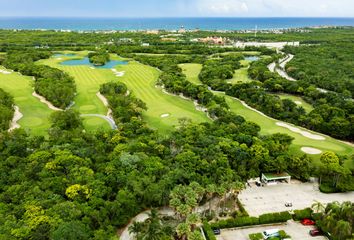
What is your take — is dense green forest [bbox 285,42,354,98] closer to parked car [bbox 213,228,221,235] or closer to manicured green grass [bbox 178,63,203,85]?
manicured green grass [bbox 178,63,203,85]

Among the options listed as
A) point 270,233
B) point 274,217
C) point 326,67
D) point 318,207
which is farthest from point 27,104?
point 326,67

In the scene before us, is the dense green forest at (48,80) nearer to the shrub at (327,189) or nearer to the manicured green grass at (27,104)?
the manicured green grass at (27,104)

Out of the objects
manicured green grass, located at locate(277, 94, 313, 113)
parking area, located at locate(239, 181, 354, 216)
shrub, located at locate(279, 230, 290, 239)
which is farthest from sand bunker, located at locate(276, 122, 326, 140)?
shrub, located at locate(279, 230, 290, 239)

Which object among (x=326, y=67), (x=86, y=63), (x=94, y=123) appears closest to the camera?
(x=94, y=123)

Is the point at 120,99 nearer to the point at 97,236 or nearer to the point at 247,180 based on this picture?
the point at 247,180

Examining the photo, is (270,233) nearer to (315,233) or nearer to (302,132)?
(315,233)

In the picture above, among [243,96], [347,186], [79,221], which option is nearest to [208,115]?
[243,96]
